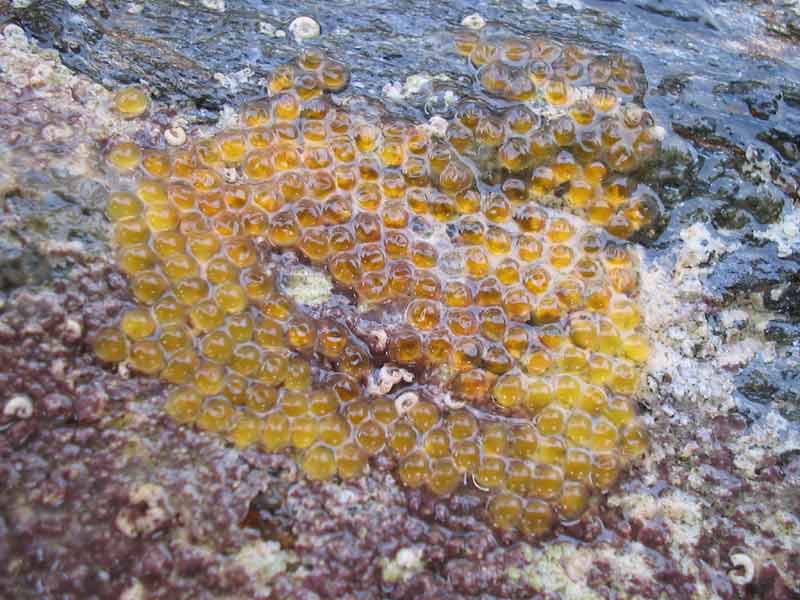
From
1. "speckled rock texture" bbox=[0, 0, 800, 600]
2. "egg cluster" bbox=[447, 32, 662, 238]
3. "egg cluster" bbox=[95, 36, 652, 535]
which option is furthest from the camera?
"egg cluster" bbox=[447, 32, 662, 238]

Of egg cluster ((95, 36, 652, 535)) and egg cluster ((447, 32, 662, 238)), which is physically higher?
egg cluster ((447, 32, 662, 238))

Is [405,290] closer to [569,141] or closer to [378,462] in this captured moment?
[378,462]

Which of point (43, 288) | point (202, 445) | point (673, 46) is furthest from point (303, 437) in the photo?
point (673, 46)

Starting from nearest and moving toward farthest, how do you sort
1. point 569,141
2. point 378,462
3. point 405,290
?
point 378,462 → point 405,290 → point 569,141

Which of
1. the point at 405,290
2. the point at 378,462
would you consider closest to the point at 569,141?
the point at 405,290

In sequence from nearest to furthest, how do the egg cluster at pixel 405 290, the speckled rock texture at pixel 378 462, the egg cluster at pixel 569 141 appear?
the speckled rock texture at pixel 378 462 < the egg cluster at pixel 405 290 < the egg cluster at pixel 569 141
